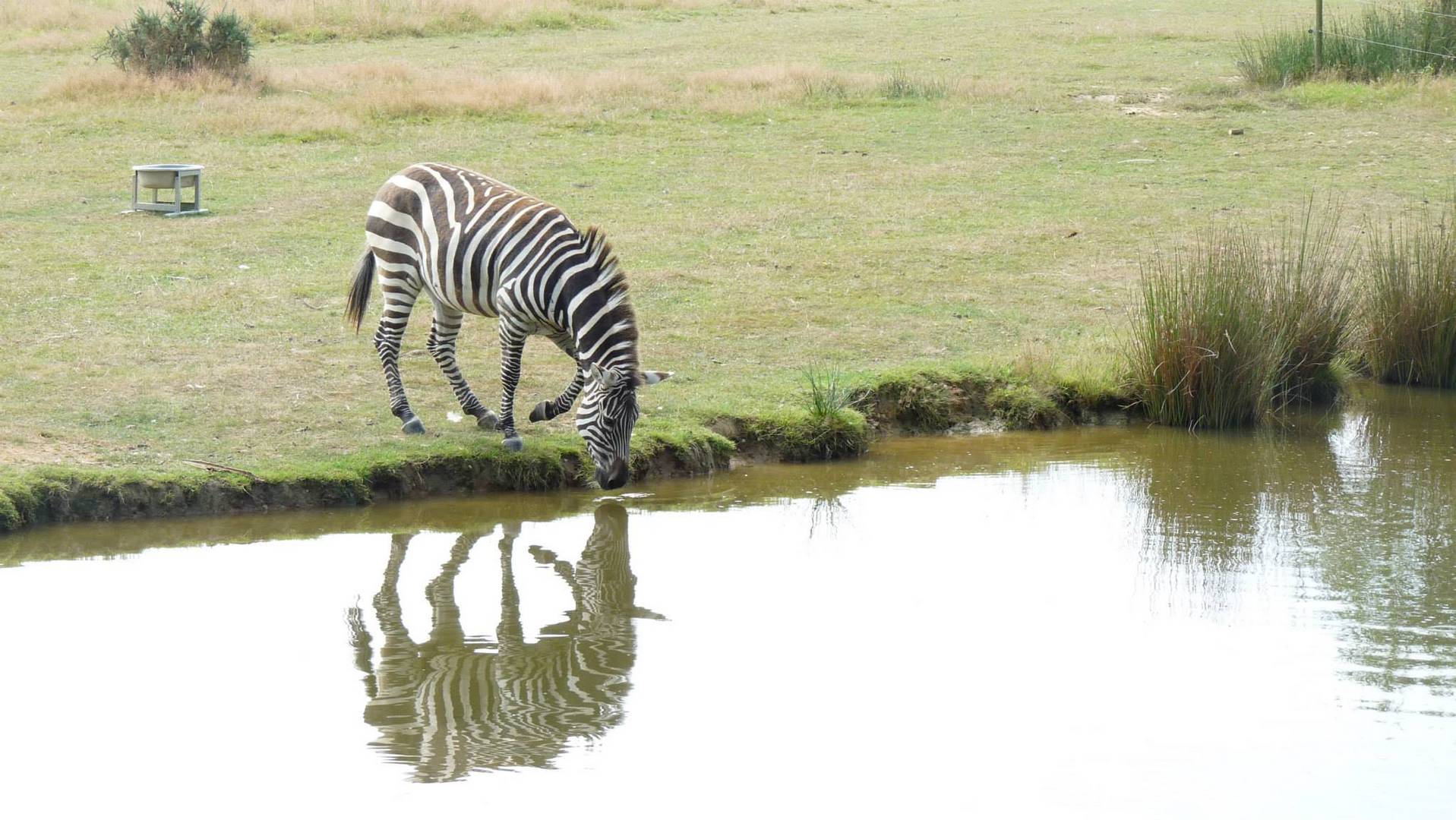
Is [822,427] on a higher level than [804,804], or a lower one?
higher

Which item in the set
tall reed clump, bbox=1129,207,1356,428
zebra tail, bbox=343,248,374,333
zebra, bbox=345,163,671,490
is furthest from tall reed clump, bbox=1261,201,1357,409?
zebra tail, bbox=343,248,374,333

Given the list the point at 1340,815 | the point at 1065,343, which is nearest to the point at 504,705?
the point at 1340,815

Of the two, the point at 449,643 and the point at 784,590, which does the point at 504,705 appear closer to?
the point at 449,643

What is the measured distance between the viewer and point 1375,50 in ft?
70.0

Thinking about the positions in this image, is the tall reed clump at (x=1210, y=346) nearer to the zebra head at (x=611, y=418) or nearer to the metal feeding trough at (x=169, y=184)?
the zebra head at (x=611, y=418)

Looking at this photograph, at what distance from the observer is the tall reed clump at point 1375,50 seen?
21062 millimetres

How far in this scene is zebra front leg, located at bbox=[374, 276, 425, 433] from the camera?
28.6ft

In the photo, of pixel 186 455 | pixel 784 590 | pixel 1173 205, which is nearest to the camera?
pixel 784 590

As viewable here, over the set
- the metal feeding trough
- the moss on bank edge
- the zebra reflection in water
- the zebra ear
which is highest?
the metal feeding trough

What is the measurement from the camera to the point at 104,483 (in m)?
7.44

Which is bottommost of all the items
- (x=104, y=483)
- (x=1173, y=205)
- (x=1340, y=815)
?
(x=1340, y=815)

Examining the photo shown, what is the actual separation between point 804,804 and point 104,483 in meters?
4.36

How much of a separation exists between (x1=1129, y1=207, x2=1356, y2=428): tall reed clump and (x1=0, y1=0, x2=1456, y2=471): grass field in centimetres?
57

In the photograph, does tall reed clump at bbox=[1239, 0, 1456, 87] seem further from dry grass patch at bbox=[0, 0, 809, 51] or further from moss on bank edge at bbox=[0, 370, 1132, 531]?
dry grass patch at bbox=[0, 0, 809, 51]
